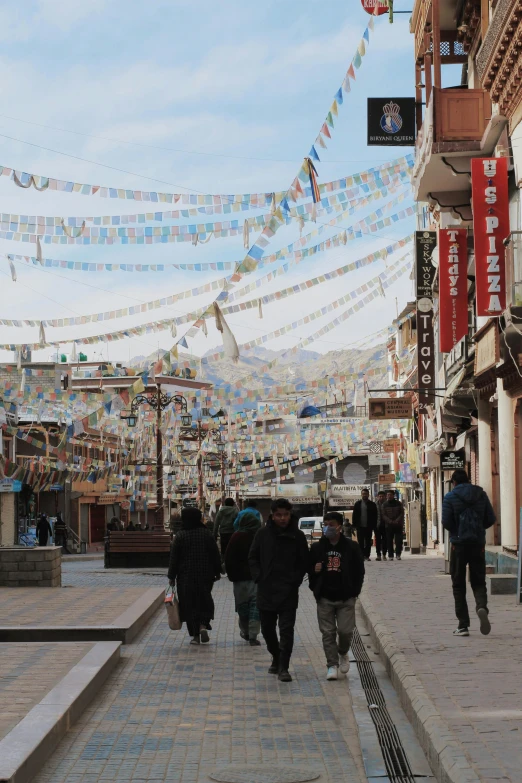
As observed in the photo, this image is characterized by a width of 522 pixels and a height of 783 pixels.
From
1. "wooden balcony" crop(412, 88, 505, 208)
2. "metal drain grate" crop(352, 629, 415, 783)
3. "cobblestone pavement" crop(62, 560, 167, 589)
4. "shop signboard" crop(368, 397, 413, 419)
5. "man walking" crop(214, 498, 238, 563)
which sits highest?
"wooden balcony" crop(412, 88, 505, 208)

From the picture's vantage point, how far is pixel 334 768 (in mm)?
7555

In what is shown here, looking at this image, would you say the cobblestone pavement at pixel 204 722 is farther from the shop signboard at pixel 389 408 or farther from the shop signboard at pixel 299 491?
the shop signboard at pixel 299 491


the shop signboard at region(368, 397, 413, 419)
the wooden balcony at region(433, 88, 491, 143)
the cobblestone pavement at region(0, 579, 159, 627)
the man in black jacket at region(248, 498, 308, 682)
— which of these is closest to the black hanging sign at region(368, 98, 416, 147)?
the wooden balcony at region(433, 88, 491, 143)

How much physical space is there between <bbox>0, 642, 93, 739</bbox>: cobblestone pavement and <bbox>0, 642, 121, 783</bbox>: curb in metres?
0.12

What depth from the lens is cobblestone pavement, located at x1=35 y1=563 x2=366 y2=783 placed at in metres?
7.59

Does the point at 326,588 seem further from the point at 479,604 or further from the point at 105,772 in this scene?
the point at 105,772

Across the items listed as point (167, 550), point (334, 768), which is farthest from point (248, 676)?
point (167, 550)

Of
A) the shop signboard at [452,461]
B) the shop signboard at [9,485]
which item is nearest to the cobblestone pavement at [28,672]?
the shop signboard at [452,461]

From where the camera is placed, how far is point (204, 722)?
29.8 feet

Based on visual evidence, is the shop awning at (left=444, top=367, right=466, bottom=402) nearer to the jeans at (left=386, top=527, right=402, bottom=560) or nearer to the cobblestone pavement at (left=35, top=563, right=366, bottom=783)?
the jeans at (left=386, top=527, right=402, bottom=560)

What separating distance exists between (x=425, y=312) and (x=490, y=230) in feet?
57.7

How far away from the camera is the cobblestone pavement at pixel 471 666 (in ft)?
23.5

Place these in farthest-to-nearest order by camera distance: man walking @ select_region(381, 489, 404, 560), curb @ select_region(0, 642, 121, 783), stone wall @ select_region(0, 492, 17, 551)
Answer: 1. stone wall @ select_region(0, 492, 17, 551)
2. man walking @ select_region(381, 489, 404, 560)
3. curb @ select_region(0, 642, 121, 783)

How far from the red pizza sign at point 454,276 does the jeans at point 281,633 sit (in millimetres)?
15822
